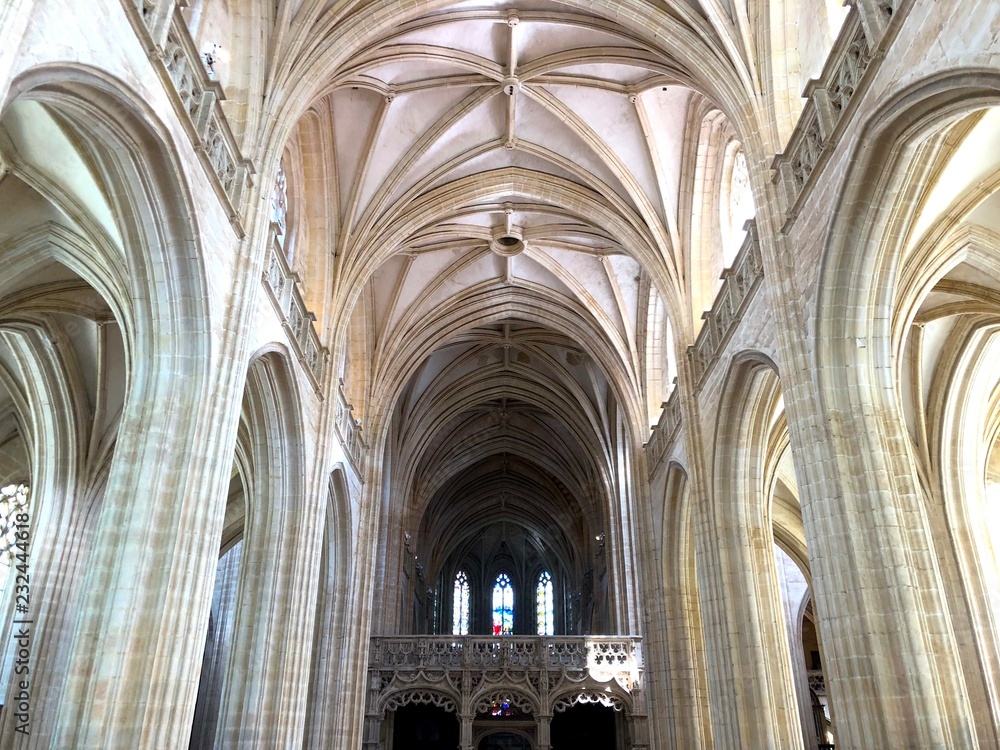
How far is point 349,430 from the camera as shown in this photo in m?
17.3

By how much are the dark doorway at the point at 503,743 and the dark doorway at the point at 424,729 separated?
2722 millimetres

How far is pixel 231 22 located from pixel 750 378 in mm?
8446

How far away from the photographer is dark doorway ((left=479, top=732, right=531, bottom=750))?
1041 inches

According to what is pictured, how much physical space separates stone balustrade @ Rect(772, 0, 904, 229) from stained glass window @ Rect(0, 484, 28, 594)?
13.4m

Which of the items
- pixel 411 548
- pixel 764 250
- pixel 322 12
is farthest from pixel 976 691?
pixel 411 548

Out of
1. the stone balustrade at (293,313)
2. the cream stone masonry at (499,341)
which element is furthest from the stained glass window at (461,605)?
the stone balustrade at (293,313)

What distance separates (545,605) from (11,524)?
2684 centimetres

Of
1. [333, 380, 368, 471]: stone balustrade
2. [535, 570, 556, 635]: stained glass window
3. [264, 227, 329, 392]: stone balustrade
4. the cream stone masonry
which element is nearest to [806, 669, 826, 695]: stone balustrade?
the cream stone masonry

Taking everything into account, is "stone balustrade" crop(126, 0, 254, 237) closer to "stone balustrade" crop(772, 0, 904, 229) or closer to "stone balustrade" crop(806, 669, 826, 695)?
"stone balustrade" crop(772, 0, 904, 229)

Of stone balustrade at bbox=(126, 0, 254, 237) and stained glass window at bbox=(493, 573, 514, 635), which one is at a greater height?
stained glass window at bbox=(493, 573, 514, 635)

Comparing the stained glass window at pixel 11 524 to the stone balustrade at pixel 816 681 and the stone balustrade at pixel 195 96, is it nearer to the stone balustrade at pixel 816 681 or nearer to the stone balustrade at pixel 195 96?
the stone balustrade at pixel 195 96

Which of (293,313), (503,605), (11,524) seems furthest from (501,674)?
(503,605)

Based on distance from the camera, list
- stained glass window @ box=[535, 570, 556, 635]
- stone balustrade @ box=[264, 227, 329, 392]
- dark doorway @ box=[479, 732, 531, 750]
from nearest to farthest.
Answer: stone balustrade @ box=[264, 227, 329, 392]
dark doorway @ box=[479, 732, 531, 750]
stained glass window @ box=[535, 570, 556, 635]

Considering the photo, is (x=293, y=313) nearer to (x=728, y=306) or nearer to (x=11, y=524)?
(x=728, y=306)
